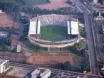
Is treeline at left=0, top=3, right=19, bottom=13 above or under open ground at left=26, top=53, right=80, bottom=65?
above

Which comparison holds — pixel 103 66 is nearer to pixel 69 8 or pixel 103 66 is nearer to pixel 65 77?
pixel 65 77

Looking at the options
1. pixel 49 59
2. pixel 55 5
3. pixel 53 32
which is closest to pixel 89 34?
pixel 53 32

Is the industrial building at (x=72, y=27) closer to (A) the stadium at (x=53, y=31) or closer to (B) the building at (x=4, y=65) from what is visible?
(A) the stadium at (x=53, y=31)

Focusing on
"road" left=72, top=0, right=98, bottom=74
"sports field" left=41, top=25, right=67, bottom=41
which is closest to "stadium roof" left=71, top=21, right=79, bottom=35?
"sports field" left=41, top=25, right=67, bottom=41

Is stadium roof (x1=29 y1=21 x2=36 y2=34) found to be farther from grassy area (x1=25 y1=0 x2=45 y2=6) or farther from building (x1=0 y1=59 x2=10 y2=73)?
grassy area (x1=25 y1=0 x2=45 y2=6)

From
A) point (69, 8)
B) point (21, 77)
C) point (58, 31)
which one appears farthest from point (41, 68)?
point (69, 8)

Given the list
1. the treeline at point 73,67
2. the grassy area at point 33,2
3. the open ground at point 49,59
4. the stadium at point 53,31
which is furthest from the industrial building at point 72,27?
the grassy area at point 33,2
